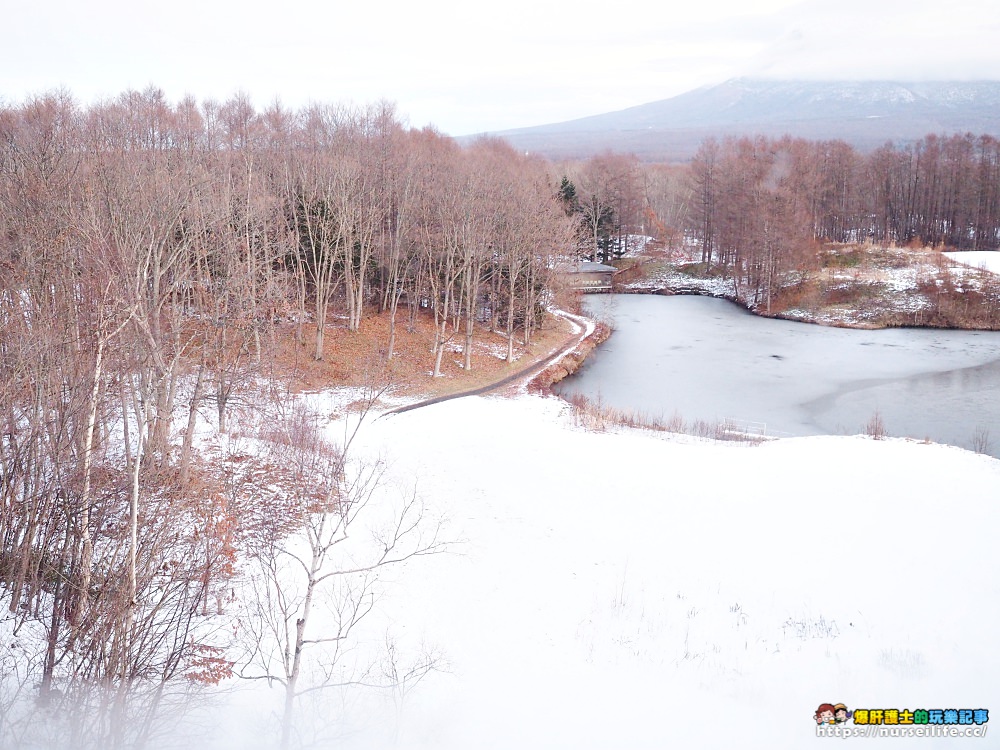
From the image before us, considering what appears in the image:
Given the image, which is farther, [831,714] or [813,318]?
[813,318]

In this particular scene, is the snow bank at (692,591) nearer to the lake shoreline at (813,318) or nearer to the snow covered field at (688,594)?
the snow covered field at (688,594)

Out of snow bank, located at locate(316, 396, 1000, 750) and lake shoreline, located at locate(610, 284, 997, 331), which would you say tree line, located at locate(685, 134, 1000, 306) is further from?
snow bank, located at locate(316, 396, 1000, 750)

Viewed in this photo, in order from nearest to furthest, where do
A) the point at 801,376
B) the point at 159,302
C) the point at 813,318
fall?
the point at 159,302 → the point at 801,376 → the point at 813,318

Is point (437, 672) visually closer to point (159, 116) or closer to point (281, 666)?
point (281, 666)

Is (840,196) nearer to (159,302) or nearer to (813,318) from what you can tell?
(813,318)

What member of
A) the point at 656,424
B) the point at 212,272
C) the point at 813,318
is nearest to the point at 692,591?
the point at 656,424

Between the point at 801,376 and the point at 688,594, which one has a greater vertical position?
the point at 801,376

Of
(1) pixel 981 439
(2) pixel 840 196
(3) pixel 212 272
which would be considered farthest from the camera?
(2) pixel 840 196

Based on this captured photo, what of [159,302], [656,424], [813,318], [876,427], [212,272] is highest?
[212,272]
